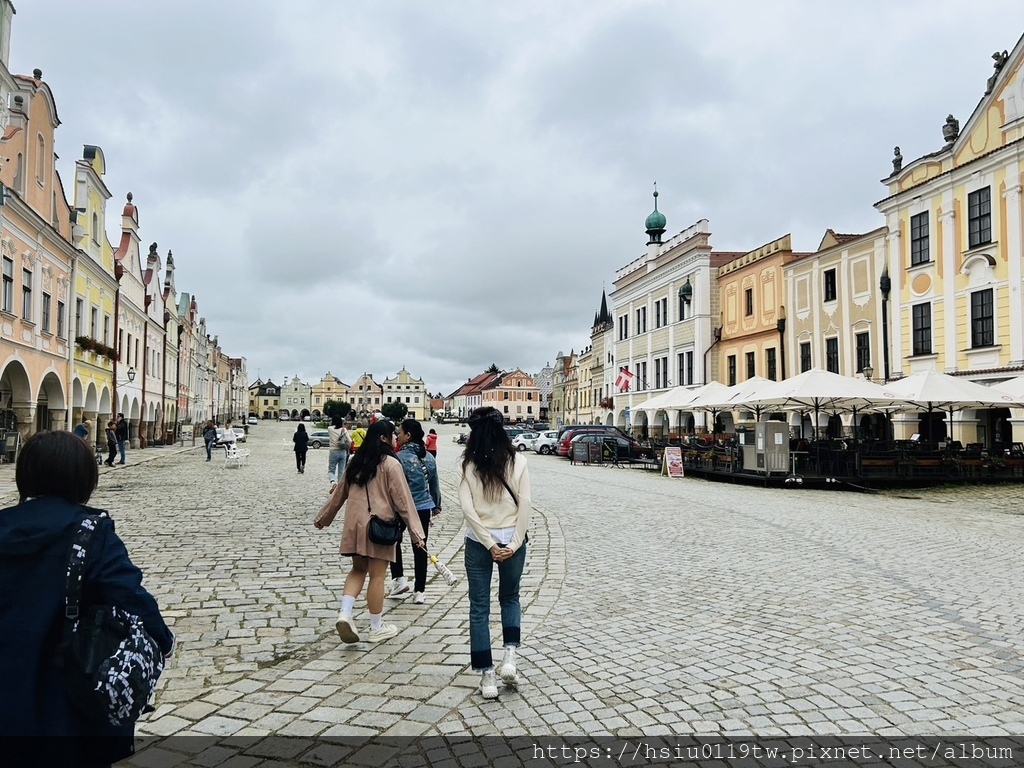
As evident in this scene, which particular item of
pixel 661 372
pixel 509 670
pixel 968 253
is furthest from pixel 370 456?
pixel 661 372

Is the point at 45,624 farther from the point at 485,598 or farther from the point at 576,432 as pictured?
the point at 576,432

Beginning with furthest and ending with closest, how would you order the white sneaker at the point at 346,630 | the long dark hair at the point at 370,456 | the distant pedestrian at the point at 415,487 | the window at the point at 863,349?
1. the window at the point at 863,349
2. the distant pedestrian at the point at 415,487
3. the long dark hair at the point at 370,456
4. the white sneaker at the point at 346,630

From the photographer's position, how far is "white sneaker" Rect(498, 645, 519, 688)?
15.5 ft

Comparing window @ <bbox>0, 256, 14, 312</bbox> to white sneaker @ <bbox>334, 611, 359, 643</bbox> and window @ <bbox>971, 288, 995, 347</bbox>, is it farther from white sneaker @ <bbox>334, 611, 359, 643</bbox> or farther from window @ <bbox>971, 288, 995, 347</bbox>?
window @ <bbox>971, 288, 995, 347</bbox>

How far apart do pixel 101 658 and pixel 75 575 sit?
264 mm

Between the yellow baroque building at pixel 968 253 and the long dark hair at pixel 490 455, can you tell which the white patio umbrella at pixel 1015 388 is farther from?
the long dark hair at pixel 490 455

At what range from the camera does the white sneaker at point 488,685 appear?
4.61 metres

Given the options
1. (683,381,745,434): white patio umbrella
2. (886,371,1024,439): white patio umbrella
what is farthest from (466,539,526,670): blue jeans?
(683,381,745,434): white patio umbrella

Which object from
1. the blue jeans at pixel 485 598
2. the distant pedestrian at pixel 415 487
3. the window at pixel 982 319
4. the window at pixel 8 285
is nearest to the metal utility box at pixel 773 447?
the window at pixel 982 319

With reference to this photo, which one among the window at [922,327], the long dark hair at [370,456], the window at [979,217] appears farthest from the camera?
the window at [922,327]

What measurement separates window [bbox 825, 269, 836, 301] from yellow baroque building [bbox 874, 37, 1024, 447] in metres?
4.48

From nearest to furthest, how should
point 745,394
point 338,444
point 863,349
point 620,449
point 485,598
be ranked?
point 485,598
point 338,444
point 745,394
point 863,349
point 620,449

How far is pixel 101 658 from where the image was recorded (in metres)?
2.30

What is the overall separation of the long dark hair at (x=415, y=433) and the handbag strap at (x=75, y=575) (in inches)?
196
